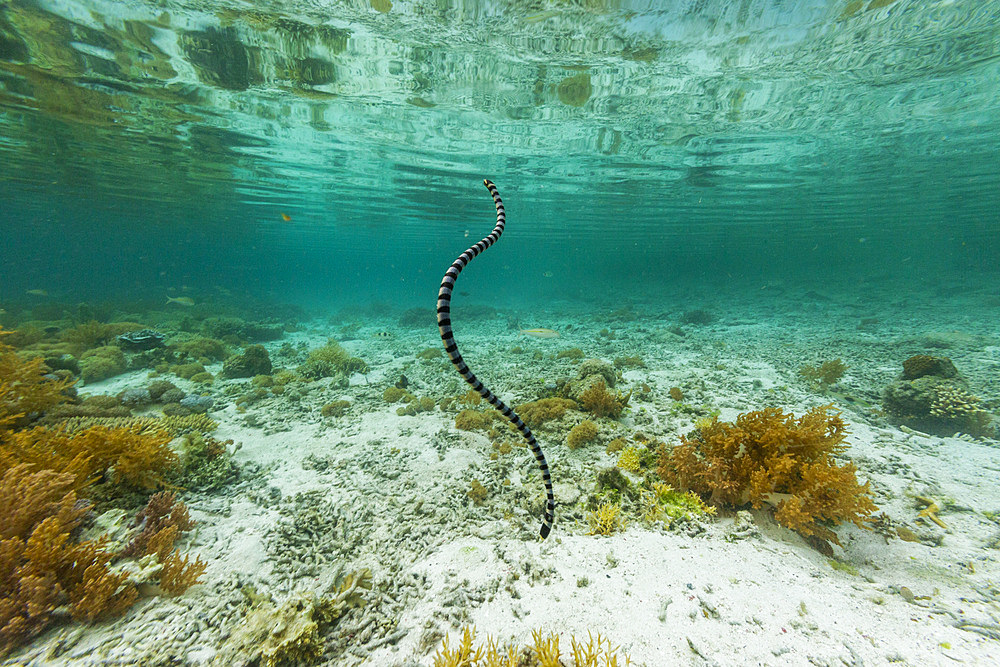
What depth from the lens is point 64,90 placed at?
11430 millimetres

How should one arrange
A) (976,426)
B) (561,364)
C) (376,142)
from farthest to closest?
(376,142) → (561,364) → (976,426)

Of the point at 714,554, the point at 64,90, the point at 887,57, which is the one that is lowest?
the point at 714,554

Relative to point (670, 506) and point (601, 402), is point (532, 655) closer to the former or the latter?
point (670, 506)

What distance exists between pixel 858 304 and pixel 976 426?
71.6 ft

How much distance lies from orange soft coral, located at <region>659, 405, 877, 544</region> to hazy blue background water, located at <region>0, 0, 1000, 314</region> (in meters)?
8.45

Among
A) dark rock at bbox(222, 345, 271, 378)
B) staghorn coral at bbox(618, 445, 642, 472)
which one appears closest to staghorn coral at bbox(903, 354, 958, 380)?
staghorn coral at bbox(618, 445, 642, 472)

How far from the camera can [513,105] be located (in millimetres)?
11938

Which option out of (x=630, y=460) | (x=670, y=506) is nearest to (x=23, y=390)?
(x=630, y=460)

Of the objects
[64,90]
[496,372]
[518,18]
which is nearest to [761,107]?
[518,18]

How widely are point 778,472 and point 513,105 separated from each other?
12237 mm

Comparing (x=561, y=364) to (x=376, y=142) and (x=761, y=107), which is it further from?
(x=376, y=142)

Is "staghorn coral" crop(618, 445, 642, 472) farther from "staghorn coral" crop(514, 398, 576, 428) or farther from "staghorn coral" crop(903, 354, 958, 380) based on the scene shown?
"staghorn coral" crop(903, 354, 958, 380)

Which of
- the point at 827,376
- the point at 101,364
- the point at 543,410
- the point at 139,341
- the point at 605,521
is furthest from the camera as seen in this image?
the point at 139,341

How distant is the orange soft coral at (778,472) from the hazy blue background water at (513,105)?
8.45 meters
